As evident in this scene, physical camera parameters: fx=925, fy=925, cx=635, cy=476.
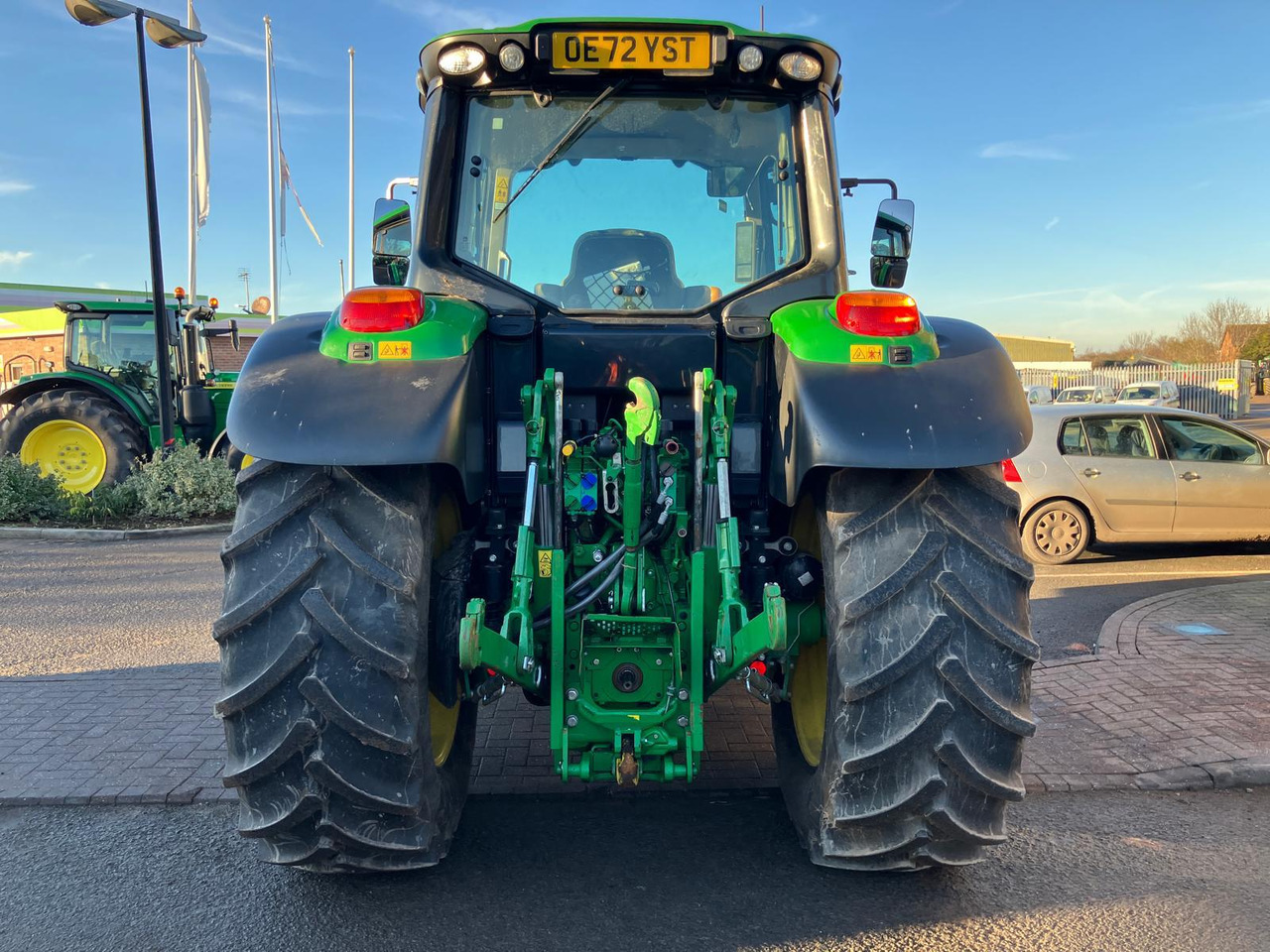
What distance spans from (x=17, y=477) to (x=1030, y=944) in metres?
11.9

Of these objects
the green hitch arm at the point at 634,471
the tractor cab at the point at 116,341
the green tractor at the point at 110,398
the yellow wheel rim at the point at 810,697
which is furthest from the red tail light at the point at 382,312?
the tractor cab at the point at 116,341

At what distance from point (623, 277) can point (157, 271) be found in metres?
11.0

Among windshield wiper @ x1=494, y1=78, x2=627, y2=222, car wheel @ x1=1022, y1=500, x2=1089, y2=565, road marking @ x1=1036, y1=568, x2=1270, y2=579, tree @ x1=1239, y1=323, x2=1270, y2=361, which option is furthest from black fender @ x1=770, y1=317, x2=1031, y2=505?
tree @ x1=1239, y1=323, x2=1270, y2=361

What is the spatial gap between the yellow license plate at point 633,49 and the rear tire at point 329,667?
5.27ft

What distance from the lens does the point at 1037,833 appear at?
3.35 m

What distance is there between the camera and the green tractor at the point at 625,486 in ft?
8.00

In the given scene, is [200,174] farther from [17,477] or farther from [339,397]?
[339,397]

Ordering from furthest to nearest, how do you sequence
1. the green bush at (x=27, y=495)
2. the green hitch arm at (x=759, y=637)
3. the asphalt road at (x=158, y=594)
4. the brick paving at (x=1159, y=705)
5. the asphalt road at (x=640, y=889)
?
1. the green bush at (x=27, y=495)
2. the asphalt road at (x=158, y=594)
3. the brick paving at (x=1159, y=705)
4. the asphalt road at (x=640, y=889)
5. the green hitch arm at (x=759, y=637)

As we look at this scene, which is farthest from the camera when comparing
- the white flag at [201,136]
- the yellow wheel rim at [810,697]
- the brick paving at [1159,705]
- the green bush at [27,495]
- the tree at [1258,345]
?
the tree at [1258,345]

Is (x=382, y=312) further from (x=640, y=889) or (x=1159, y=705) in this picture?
(x=1159, y=705)

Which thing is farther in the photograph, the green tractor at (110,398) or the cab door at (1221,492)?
the green tractor at (110,398)

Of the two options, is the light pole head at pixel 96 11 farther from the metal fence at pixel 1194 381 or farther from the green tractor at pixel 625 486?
the metal fence at pixel 1194 381

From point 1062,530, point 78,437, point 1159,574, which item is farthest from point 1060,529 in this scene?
point 78,437

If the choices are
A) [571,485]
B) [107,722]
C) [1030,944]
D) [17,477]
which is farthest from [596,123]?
[17,477]
